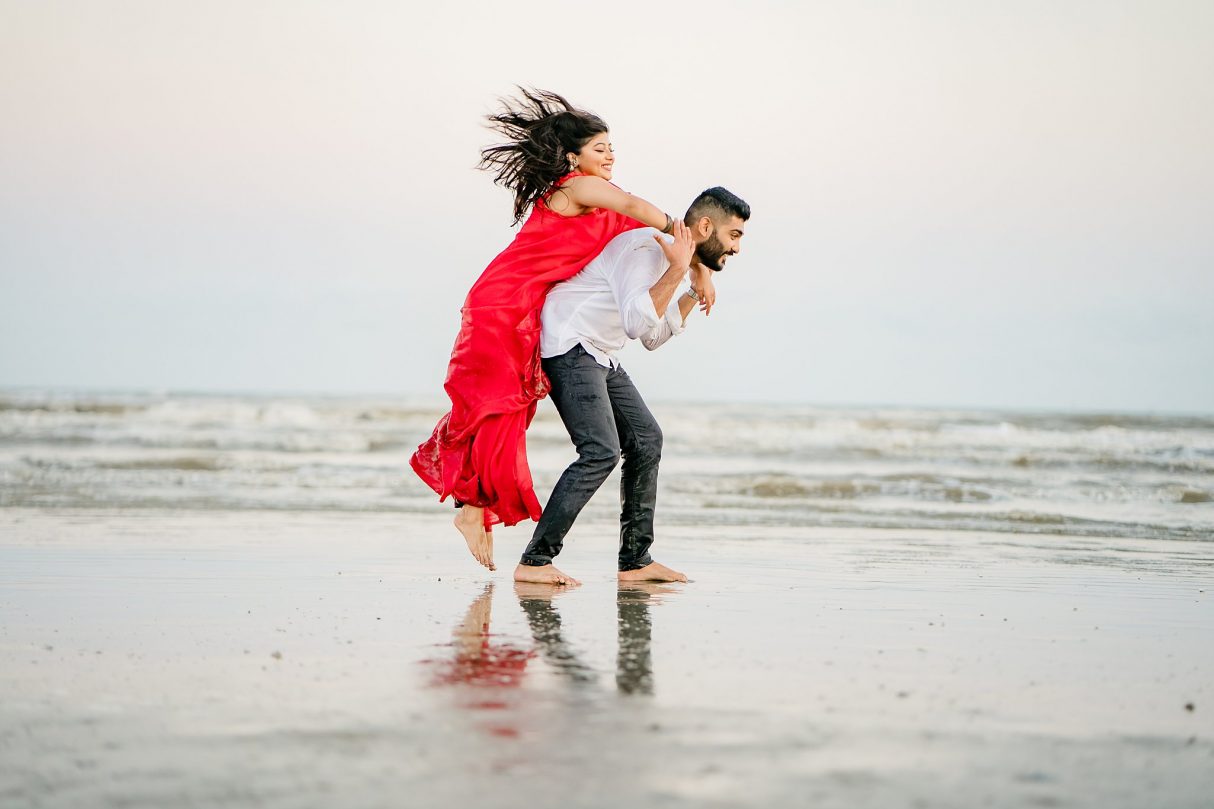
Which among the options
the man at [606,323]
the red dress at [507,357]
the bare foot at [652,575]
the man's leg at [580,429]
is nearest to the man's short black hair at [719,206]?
the man at [606,323]

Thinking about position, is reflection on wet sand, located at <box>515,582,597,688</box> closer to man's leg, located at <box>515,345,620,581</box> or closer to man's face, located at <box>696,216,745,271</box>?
man's leg, located at <box>515,345,620,581</box>

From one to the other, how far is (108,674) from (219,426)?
2045 cm

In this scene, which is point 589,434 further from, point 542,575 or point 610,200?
point 610,200

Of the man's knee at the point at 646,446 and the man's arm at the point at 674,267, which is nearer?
the man's arm at the point at 674,267

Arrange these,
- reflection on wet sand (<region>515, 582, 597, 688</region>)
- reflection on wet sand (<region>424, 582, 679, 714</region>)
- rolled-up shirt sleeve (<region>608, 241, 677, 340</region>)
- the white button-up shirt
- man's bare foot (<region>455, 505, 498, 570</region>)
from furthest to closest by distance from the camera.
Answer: man's bare foot (<region>455, 505, 498, 570</region>)
the white button-up shirt
rolled-up shirt sleeve (<region>608, 241, 677, 340</region>)
reflection on wet sand (<region>515, 582, 597, 688</region>)
reflection on wet sand (<region>424, 582, 679, 714</region>)

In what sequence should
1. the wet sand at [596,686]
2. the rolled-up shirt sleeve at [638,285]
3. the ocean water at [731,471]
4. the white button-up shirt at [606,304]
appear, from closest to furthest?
the wet sand at [596,686]
the rolled-up shirt sleeve at [638,285]
the white button-up shirt at [606,304]
the ocean water at [731,471]

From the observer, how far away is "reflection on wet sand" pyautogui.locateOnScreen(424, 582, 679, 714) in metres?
2.79

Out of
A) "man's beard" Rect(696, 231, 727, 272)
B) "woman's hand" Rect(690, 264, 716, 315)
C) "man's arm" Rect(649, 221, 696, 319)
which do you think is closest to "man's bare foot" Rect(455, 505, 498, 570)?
"man's arm" Rect(649, 221, 696, 319)

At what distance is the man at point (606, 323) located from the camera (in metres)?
4.49

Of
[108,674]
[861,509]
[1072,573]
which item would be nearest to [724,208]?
[1072,573]

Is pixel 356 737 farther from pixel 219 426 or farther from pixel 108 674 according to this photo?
pixel 219 426

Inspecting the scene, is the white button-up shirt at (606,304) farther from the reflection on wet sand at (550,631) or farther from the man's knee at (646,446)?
the reflection on wet sand at (550,631)

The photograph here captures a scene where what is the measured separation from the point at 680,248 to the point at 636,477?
3.34 ft

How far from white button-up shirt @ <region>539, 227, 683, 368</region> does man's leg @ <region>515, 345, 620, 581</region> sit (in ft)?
0.18
